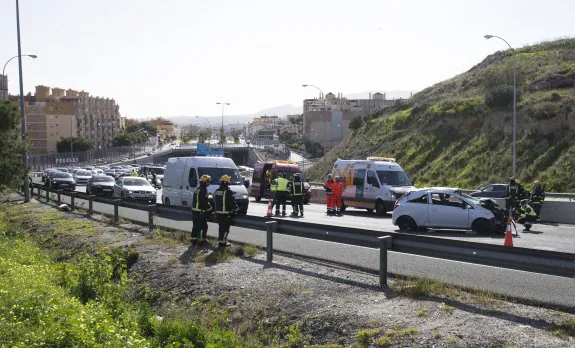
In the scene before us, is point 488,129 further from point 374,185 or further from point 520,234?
point 520,234

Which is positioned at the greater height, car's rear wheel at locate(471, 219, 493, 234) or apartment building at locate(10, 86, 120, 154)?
apartment building at locate(10, 86, 120, 154)

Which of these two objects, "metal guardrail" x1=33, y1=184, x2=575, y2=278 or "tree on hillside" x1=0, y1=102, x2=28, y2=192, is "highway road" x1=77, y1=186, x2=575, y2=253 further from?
"tree on hillside" x1=0, y1=102, x2=28, y2=192

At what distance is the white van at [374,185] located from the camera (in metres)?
26.9

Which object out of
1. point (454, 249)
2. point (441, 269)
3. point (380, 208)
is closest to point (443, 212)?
point (441, 269)

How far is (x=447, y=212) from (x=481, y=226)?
3.40ft

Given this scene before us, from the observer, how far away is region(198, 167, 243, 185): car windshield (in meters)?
24.2

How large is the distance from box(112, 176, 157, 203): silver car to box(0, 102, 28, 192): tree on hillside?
5000mm

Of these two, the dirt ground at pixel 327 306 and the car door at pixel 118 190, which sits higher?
the dirt ground at pixel 327 306

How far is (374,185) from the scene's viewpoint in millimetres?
27453

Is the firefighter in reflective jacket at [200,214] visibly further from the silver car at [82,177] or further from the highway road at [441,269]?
the silver car at [82,177]

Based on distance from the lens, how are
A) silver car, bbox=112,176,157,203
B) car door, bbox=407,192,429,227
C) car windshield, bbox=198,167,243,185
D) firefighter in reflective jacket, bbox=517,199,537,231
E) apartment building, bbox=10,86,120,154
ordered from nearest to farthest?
car door, bbox=407,192,429,227
firefighter in reflective jacket, bbox=517,199,537,231
car windshield, bbox=198,167,243,185
silver car, bbox=112,176,157,203
apartment building, bbox=10,86,120,154

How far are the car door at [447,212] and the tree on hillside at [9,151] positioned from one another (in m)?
19.1

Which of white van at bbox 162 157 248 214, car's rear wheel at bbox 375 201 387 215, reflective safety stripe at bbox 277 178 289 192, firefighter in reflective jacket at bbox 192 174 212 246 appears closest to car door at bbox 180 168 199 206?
white van at bbox 162 157 248 214

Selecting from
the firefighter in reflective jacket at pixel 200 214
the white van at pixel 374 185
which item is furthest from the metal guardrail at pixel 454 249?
→ the white van at pixel 374 185
